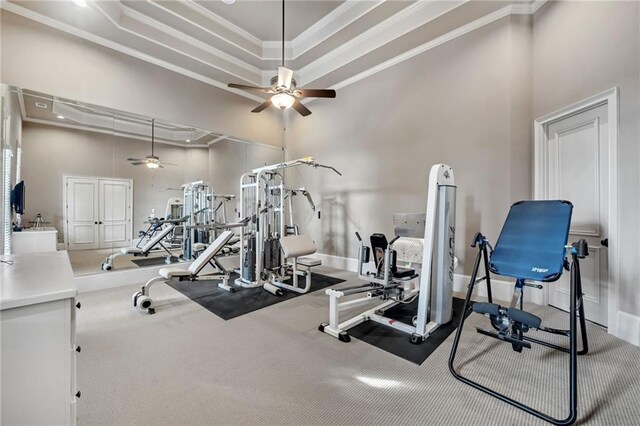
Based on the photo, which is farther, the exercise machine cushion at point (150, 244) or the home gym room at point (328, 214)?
the exercise machine cushion at point (150, 244)

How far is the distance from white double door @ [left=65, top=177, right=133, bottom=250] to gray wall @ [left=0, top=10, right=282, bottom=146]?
133 centimetres

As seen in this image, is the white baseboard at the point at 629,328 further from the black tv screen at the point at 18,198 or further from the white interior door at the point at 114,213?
the black tv screen at the point at 18,198

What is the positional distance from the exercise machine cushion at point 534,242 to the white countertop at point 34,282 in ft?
9.77

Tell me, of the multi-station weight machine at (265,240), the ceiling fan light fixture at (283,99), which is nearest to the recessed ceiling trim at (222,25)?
the ceiling fan light fixture at (283,99)

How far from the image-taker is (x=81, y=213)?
433cm

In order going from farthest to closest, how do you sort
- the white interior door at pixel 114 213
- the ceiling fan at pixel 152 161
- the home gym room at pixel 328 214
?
the ceiling fan at pixel 152 161
the white interior door at pixel 114 213
the home gym room at pixel 328 214

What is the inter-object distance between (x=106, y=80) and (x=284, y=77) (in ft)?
10.7

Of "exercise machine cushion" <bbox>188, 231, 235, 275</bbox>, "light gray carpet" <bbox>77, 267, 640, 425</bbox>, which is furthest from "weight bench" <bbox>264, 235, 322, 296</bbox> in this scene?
"light gray carpet" <bbox>77, 267, 640, 425</bbox>

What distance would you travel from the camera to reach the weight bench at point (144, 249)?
4.41 meters

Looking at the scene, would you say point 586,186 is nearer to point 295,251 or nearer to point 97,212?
point 295,251

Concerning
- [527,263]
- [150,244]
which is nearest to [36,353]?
[527,263]

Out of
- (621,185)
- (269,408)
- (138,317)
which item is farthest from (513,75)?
(138,317)

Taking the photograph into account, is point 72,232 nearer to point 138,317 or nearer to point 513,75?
point 138,317

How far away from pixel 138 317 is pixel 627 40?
6.03 metres
